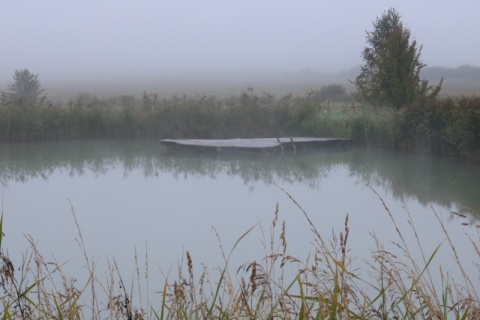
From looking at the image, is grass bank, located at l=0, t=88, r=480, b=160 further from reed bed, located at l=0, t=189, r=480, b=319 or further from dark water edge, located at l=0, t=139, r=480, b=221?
reed bed, located at l=0, t=189, r=480, b=319

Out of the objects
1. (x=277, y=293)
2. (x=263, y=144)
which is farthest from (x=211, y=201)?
(x=277, y=293)

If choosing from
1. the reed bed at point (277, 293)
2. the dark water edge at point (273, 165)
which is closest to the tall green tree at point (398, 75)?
the dark water edge at point (273, 165)

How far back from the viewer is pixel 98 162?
13117mm

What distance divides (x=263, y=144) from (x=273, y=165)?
5.55 feet

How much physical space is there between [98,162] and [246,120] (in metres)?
5.19

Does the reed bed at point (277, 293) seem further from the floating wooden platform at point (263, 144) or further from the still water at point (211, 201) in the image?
the floating wooden platform at point (263, 144)

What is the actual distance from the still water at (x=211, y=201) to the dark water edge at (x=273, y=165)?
19 millimetres

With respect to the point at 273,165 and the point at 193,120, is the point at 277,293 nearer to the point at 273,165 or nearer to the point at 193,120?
the point at 273,165

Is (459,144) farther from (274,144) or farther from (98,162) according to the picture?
(98,162)

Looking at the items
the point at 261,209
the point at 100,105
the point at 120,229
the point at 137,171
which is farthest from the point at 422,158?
the point at 100,105

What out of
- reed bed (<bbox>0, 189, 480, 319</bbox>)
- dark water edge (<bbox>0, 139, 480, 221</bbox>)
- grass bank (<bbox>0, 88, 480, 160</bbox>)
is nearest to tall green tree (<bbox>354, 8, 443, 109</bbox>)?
grass bank (<bbox>0, 88, 480, 160</bbox>)

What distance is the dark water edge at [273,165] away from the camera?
10.0 meters

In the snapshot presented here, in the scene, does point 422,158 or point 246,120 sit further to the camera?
point 246,120

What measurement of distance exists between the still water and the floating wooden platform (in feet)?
0.89
